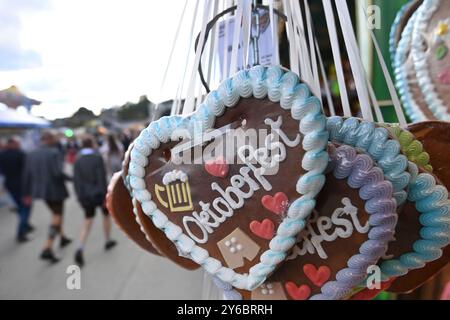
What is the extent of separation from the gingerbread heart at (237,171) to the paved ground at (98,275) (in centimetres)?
171

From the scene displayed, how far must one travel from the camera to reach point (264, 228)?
16.6 inches

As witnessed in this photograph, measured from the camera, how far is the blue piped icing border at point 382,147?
1.28ft

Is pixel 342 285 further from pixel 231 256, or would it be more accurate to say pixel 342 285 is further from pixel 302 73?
pixel 302 73

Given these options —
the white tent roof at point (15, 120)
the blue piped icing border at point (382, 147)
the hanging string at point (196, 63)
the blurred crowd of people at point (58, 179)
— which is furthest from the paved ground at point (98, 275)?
the white tent roof at point (15, 120)

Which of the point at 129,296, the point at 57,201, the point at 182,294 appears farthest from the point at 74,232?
the point at 182,294

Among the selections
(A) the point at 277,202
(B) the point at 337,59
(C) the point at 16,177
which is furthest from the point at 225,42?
(C) the point at 16,177

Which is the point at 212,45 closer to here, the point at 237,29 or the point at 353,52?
the point at 237,29

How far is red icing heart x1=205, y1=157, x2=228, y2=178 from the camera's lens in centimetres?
42

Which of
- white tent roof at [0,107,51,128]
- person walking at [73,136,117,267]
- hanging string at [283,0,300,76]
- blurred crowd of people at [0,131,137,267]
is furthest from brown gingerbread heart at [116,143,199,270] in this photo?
white tent roof at [0,107,51,128]

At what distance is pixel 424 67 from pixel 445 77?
4 centimetres

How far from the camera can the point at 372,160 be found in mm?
386

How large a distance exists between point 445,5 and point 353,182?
424mm

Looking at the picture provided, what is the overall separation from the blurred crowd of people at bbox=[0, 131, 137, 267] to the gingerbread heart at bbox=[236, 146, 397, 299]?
2185 mm
